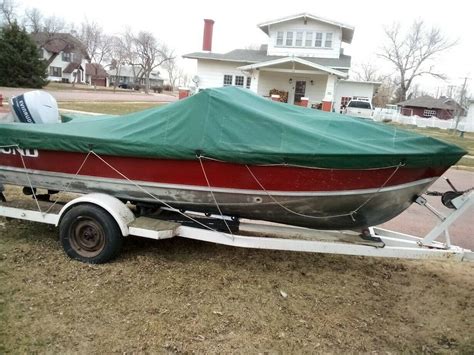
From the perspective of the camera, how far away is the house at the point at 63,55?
70.2 meters

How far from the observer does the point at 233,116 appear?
169 inches

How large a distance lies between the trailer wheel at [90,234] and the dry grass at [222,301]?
0.42 feet

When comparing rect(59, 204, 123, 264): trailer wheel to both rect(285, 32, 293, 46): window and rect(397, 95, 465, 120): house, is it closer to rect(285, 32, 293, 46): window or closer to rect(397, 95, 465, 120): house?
rect(285, 32, 293, 46): window

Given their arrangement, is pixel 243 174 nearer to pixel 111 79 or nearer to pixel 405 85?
pixel 405 85

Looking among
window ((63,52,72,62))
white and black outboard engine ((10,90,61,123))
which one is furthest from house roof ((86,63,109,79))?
white and black outboard engine ((10,90,61,123))

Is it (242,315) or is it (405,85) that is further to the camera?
(405,85)

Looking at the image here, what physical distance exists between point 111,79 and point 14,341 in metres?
105

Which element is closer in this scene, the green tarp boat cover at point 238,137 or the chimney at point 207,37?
the green tarp boat cover at point 238,137

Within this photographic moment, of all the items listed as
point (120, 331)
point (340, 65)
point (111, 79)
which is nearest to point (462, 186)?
point (120, 331)

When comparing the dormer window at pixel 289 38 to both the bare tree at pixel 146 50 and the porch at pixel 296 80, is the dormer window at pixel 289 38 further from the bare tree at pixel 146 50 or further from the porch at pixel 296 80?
the bare tree at pixel 146 50

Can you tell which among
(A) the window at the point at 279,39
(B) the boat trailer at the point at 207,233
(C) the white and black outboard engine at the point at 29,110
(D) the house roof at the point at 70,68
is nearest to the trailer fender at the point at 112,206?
(B) the boat trailer at the point at 207,233

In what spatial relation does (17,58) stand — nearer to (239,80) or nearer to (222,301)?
(239,80)

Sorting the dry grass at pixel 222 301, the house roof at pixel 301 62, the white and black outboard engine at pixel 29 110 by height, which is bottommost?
the dry grass at pixel 222 301

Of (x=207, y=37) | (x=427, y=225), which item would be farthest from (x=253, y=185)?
(x=207, y=37)
